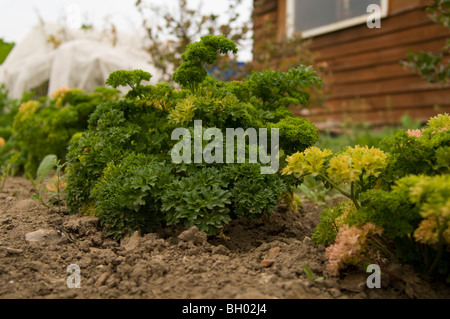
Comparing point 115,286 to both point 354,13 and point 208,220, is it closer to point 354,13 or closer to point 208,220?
point 208,220

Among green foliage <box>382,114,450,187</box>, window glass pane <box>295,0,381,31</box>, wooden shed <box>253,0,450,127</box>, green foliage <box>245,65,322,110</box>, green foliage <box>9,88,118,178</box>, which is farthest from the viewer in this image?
window glass pane <box>295,0,381,31</box>

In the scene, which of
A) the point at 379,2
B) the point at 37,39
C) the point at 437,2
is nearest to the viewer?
the point at 437,2

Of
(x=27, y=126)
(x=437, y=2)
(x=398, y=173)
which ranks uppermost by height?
(x=437, y=2)

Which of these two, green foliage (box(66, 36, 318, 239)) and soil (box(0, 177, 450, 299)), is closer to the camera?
soil (box(0, 177, 450, 299))

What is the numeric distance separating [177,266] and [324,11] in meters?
6.69

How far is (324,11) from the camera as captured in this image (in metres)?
7.22

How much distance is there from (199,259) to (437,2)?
3.21 meters

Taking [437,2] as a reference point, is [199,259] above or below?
below

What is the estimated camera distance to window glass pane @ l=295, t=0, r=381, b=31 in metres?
6.62

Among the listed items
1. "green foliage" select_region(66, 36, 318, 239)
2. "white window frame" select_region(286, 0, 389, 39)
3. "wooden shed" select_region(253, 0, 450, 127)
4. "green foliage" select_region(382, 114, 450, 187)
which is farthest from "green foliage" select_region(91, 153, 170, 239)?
"white window frame" select_region(286, 0, 389, 39)

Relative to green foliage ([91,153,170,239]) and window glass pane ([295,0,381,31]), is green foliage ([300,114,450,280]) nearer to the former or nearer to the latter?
green foliage ([91,153,170,239])
